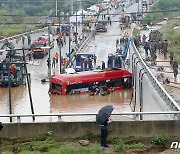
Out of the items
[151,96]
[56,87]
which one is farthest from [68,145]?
[56,87]

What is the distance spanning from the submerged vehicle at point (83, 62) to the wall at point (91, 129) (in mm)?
23164

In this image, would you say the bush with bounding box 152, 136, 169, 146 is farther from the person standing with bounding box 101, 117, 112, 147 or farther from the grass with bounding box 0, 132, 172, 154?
the person standing with bounding box 101, 117, 112, 147

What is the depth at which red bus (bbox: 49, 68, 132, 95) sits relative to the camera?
26.9 m

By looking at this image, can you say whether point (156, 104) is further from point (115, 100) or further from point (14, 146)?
point (115, 100)

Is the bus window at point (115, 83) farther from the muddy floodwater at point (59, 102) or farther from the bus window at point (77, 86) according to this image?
the bus window at point (77, 86)

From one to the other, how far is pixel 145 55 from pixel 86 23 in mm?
28811

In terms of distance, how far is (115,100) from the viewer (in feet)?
84.7

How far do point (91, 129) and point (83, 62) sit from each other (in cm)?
2397

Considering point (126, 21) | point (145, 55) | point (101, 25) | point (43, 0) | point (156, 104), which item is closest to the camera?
point (156, 104)

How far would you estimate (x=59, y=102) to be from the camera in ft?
83.0

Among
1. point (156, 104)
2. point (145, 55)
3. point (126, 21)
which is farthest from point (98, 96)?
point (126, 21)

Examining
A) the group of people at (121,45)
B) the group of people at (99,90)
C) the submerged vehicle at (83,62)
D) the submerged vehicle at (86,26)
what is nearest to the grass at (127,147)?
the group of people at (99,90)

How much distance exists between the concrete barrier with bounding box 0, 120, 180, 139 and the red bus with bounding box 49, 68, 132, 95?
16.9 metres

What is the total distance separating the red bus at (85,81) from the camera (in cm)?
2691
